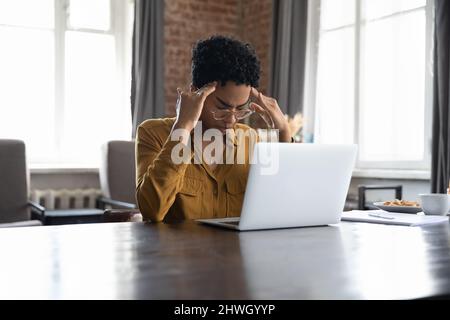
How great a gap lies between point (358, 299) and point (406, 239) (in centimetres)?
72

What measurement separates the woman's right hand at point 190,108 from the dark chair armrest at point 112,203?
2329mm

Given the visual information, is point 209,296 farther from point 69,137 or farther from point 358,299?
point 69,137

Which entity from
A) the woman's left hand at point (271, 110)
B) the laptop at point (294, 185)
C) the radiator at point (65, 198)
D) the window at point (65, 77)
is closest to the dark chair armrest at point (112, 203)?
the radiator at point (65, 198)

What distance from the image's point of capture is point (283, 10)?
209 inches

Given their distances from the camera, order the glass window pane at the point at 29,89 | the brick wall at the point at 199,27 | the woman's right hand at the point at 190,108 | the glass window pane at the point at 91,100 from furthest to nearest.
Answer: the brick wall at the point at 199,27
the glass window pane at the point at 91,100
the glass window pane at the point at 29,89
the woman's right hand at the point at 190,108

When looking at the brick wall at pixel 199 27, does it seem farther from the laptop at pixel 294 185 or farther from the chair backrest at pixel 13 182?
the laptop at pixel 294 185

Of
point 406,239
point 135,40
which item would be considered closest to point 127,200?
point 135,40

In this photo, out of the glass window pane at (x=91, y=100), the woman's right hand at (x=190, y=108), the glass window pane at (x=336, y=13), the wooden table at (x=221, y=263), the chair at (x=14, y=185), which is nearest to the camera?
the wooden table at (x=221, y=263)

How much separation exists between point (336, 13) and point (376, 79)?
2.48 ft

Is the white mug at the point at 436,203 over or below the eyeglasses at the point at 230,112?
below

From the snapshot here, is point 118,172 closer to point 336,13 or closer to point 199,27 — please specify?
point 199,27

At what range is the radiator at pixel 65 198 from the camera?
4.93 metres

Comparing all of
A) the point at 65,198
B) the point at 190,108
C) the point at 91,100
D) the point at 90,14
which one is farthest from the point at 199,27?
the point at 190,108

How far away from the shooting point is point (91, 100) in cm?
530
